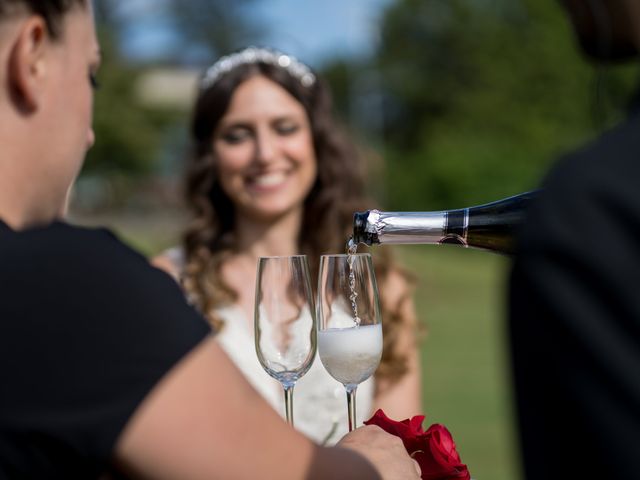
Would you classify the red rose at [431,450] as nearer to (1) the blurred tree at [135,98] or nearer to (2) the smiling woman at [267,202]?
(2) the smiling woman at [267,202]

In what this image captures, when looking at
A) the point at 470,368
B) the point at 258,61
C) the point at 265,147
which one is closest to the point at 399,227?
→ the point at 265,147

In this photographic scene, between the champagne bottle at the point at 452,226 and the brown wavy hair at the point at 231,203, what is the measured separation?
5.47 ft

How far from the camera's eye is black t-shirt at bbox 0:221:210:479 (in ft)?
4.37

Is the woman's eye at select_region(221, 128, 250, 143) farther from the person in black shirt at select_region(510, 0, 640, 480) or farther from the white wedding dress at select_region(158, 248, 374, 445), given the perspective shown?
the person in black shirt at select_region(510, 0, 640, 480)

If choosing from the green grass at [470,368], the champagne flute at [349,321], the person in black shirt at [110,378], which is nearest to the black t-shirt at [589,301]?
the green grass at [470,368]

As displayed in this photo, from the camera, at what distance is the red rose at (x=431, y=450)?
6.01 feet

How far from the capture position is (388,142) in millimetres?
52469

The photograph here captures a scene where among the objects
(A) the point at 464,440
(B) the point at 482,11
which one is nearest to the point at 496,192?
(B) the point at 482,11

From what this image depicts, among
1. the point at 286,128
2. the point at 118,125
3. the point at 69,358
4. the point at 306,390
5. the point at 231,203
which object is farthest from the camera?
the point at 118,125

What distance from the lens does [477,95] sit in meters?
42.6

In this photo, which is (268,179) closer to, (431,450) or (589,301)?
(431,450)

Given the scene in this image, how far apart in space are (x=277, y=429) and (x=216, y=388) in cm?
15

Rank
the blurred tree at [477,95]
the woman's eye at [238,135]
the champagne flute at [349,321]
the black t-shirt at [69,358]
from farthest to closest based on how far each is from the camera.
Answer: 1. the blurred tree at [477,95]
2. the woman's eye at [238,135]
3. the champagne flute at [349,321]
4. the black t-shirt at [69,358]

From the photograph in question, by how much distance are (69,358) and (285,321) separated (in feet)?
2.81
